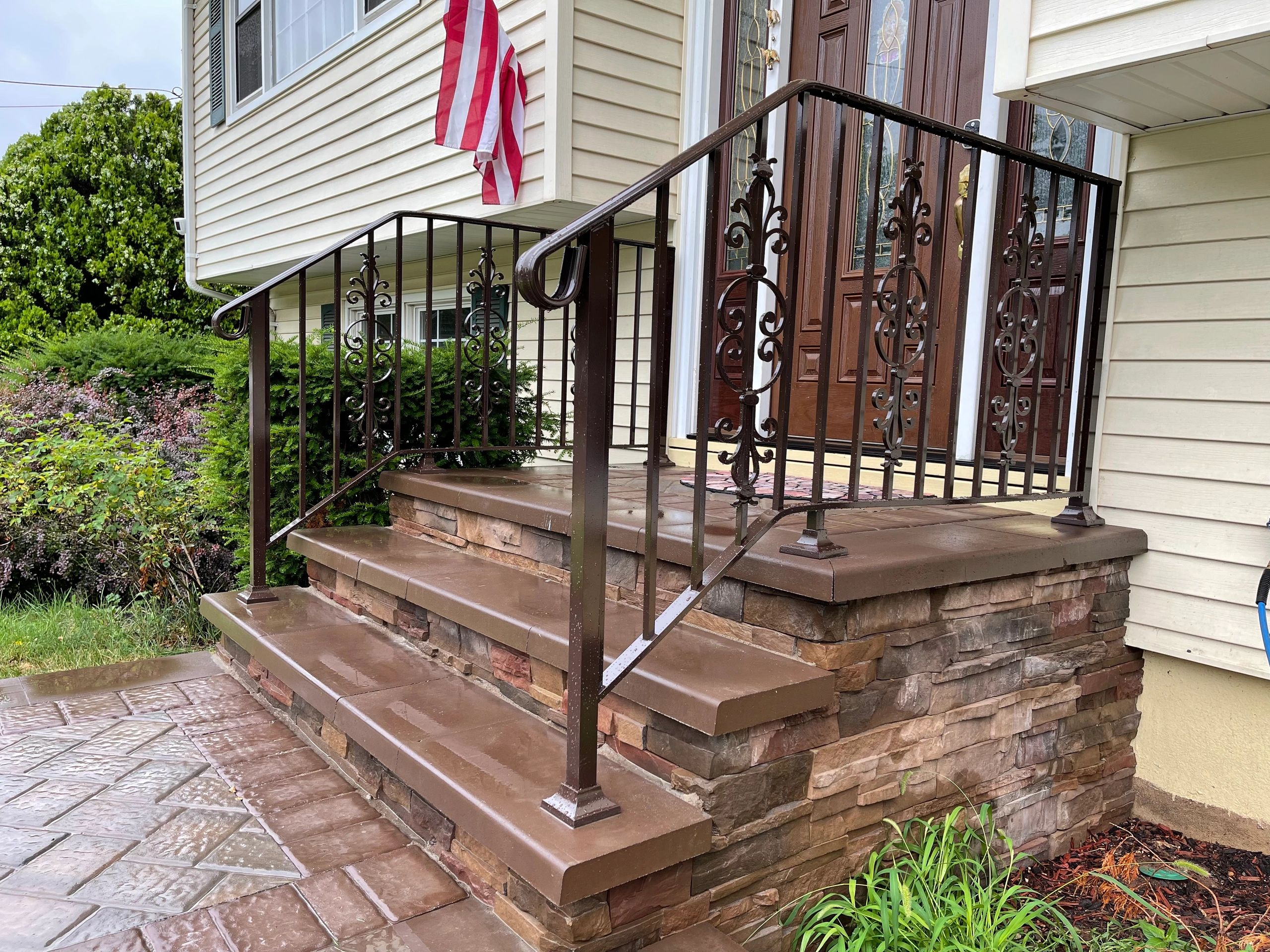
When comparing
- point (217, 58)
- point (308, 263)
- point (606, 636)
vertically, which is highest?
point (217, 58)

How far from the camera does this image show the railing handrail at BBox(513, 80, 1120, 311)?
1.39 m

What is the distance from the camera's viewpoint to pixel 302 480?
3270 millimetres

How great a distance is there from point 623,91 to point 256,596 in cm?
280

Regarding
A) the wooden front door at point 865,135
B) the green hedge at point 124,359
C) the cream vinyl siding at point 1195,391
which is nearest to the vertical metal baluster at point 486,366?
the wooden front door at point 865,135

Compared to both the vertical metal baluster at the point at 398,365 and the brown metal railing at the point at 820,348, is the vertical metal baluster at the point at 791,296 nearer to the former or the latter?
the brown metal railing at the point at 820,348

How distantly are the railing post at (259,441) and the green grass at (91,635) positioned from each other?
1.95ft

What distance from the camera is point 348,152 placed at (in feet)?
19.1

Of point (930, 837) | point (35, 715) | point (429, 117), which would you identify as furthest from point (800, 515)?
point (429, 117)

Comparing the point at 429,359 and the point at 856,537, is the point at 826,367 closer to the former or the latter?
the point at 856,537

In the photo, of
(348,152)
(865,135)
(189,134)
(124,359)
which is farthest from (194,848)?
(189,134)

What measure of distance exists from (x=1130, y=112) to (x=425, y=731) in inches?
91.9

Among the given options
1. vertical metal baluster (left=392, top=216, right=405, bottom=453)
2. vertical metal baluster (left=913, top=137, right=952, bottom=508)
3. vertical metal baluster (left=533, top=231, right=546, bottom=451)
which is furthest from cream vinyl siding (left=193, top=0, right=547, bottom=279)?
vertical metal baluster (left=913, top=137, right=952, bottom=508)

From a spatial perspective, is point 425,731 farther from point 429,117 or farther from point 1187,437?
point 429,117

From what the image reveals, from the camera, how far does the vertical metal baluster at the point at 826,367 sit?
175cm
